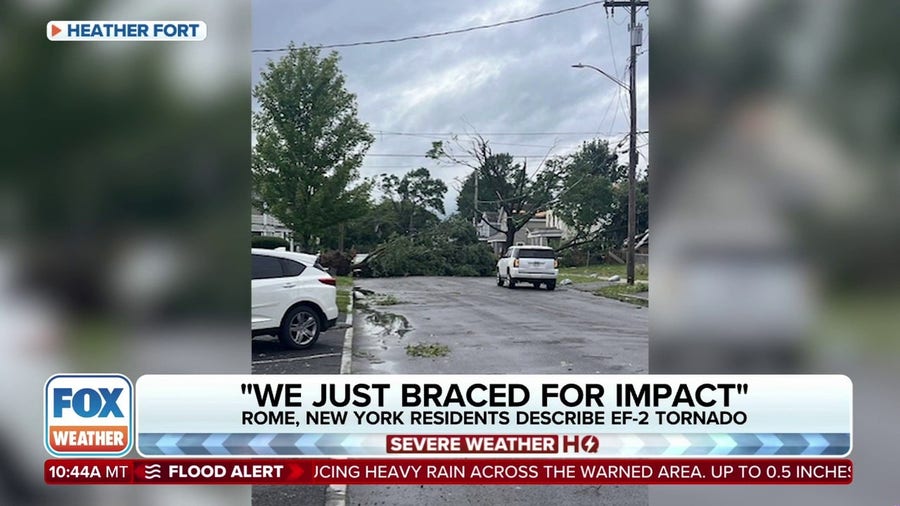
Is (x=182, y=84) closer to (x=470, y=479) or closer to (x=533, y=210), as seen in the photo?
(x=533, y=210)

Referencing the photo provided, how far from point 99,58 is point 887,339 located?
3.30 m

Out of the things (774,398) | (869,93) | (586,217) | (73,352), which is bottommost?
(774,398)

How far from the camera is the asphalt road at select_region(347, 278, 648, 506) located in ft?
7.73

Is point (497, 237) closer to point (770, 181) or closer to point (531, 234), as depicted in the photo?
point (531, 234)

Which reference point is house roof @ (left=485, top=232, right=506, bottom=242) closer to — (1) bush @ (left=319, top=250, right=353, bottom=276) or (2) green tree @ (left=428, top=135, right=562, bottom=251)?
(2) green tree @ (left=428, top=135, right=562, bottom=251)

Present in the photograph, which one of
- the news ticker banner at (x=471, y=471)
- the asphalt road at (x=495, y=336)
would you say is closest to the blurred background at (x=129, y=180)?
the news ticker banner at (x=471, y=471)

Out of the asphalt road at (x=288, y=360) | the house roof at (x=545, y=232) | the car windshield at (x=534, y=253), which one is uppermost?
the house roof at (x=545, y=232)

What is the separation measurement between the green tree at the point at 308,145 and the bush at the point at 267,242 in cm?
6

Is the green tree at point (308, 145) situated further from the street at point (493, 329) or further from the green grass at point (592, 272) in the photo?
the green grass at point (592, 272)

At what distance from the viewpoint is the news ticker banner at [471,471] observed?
2379mm

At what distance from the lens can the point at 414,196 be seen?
2.44 metres

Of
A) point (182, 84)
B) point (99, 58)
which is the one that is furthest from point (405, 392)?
point (99, 58)

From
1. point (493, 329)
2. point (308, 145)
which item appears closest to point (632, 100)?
point (493, 329)

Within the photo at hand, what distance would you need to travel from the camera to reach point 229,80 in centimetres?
234
